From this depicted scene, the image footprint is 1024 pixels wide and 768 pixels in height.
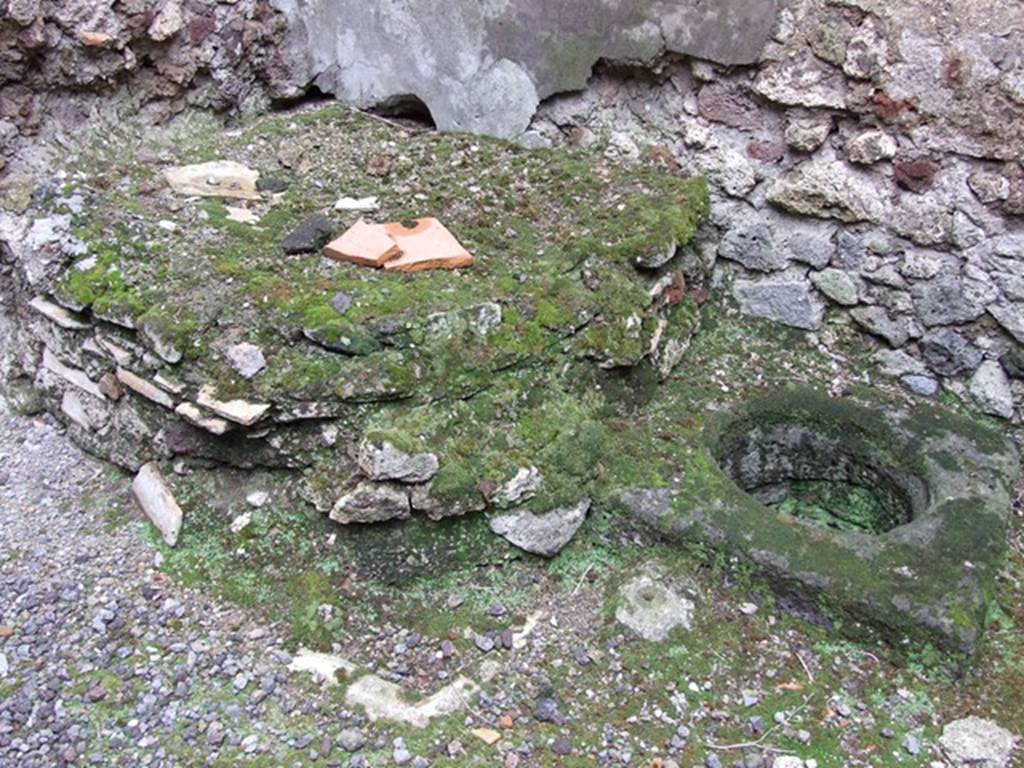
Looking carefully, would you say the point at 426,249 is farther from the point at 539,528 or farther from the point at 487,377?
the point at 539,528

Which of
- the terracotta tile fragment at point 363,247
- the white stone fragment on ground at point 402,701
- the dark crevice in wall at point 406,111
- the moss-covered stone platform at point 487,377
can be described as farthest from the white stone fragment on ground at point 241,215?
the white stone fragment on ground at point 402,701

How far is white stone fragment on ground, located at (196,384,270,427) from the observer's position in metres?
2.38

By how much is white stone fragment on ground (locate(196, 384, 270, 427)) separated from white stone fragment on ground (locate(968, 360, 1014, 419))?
2.29 metres

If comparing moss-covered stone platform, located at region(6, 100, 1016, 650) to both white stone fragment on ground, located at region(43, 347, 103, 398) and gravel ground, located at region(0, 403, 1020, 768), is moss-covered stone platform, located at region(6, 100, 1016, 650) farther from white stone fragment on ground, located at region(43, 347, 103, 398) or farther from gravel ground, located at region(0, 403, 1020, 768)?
gravel ground, located at region(0, 403, 1020, 768)

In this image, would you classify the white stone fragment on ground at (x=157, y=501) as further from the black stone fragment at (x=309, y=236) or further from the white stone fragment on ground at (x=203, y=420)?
the black stone fragment at (x=309, y=236)

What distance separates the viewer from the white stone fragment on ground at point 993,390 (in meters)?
3.05

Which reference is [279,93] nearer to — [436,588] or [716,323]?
[716,323]

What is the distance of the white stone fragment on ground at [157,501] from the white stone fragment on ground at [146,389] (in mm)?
209

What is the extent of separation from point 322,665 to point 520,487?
2.16ft

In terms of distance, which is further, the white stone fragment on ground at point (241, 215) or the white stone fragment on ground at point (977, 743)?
the white stone fragment on ground at point (241, 215)

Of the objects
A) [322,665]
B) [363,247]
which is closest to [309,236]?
[363,247]

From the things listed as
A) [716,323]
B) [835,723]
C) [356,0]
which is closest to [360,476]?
[835,723]

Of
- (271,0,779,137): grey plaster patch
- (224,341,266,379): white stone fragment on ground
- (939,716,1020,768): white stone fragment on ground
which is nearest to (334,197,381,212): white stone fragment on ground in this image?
(271,0,779,137): grey plaster patch

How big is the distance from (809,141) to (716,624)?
1.67 meters
